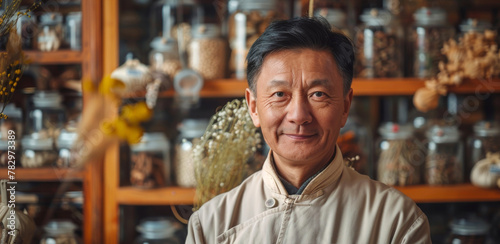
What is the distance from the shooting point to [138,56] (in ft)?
5.65

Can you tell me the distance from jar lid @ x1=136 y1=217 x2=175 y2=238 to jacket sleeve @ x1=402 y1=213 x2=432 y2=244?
2.71 ft

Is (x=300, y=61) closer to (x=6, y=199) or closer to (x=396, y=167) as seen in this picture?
(x=6, y=199)

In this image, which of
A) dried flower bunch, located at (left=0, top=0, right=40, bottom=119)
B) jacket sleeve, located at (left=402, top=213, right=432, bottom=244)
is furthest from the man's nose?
dried flower bunch, located at (left=0, top=0, right=40, bottom=119)

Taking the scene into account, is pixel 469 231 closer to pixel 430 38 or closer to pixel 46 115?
pixel 430 38

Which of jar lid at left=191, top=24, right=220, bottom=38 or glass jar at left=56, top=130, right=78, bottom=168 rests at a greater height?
jar lid at left=191, top=24, right=220, bottom=38

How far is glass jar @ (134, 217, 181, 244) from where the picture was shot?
5.04 feet

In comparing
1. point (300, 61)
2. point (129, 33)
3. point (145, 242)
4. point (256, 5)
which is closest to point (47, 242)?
point (145, 242)

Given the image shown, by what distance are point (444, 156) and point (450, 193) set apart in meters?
0.12

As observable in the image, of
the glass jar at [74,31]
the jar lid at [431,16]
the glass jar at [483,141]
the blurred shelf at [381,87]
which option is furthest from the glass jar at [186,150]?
the glass jar at [483,141]

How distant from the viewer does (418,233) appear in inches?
34.6

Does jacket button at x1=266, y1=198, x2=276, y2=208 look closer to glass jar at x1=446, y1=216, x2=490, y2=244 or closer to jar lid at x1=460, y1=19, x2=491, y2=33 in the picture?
glass jar at x1=446, y1=216, x2=490, y2=244

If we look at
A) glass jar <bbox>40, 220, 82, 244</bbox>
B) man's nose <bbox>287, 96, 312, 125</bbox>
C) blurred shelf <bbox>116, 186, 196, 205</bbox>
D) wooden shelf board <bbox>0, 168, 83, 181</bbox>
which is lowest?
glass jar <bbox>40, 220, 82, 244</bbox>

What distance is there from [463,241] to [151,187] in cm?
102

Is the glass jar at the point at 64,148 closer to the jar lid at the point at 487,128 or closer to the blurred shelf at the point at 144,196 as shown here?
the blurred shelf at the point at 144,196
